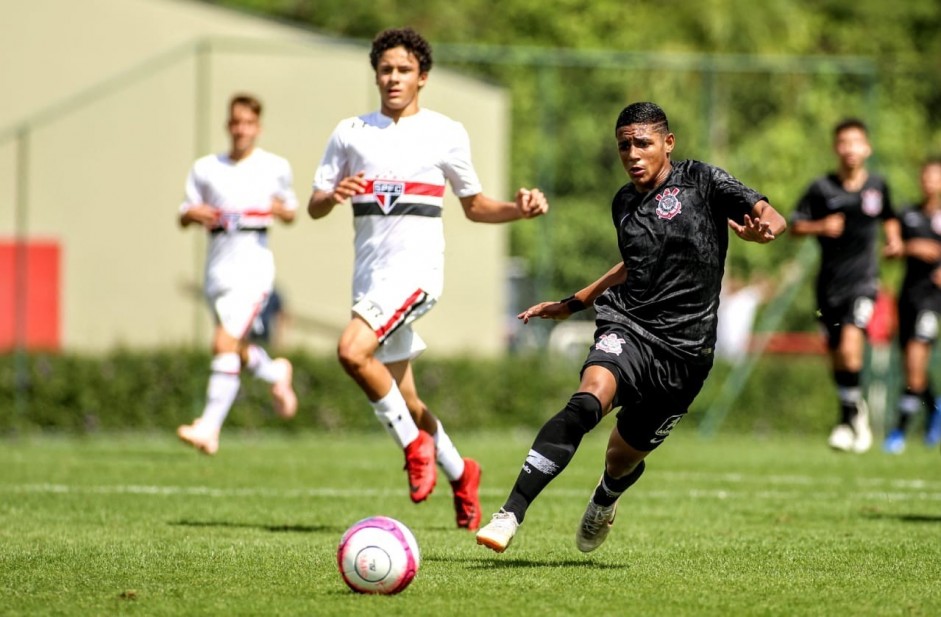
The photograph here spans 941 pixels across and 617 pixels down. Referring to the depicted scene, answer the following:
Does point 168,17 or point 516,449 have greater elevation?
point 168,17

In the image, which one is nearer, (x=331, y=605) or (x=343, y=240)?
(x=331, y=605)

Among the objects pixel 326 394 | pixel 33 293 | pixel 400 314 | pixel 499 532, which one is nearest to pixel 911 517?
pixel 400 314

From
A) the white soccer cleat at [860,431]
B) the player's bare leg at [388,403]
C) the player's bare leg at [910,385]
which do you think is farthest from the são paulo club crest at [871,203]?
the player's bare leg at [388,403]

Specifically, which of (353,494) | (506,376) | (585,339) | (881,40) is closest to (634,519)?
(353,494)

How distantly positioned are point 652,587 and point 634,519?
9.28ft

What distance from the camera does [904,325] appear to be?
16016 mm

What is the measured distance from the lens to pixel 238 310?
1246 centimetres

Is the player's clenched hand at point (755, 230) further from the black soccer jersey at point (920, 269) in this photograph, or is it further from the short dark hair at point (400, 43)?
the black soccer jersey at point (920, 269)

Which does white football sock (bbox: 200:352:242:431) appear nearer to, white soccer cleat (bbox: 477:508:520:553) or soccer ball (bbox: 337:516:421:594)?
white soccer cleat (bbox: 477:508:520:553)

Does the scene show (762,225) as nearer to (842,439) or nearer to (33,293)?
(842,439)

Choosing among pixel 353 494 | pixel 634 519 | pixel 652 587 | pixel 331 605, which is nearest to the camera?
pixel 331 605

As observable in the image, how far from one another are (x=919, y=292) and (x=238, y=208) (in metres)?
7.02

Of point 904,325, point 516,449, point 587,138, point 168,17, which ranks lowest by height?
point 516,449

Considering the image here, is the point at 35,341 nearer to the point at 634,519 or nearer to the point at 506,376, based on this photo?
the point at 506,376
